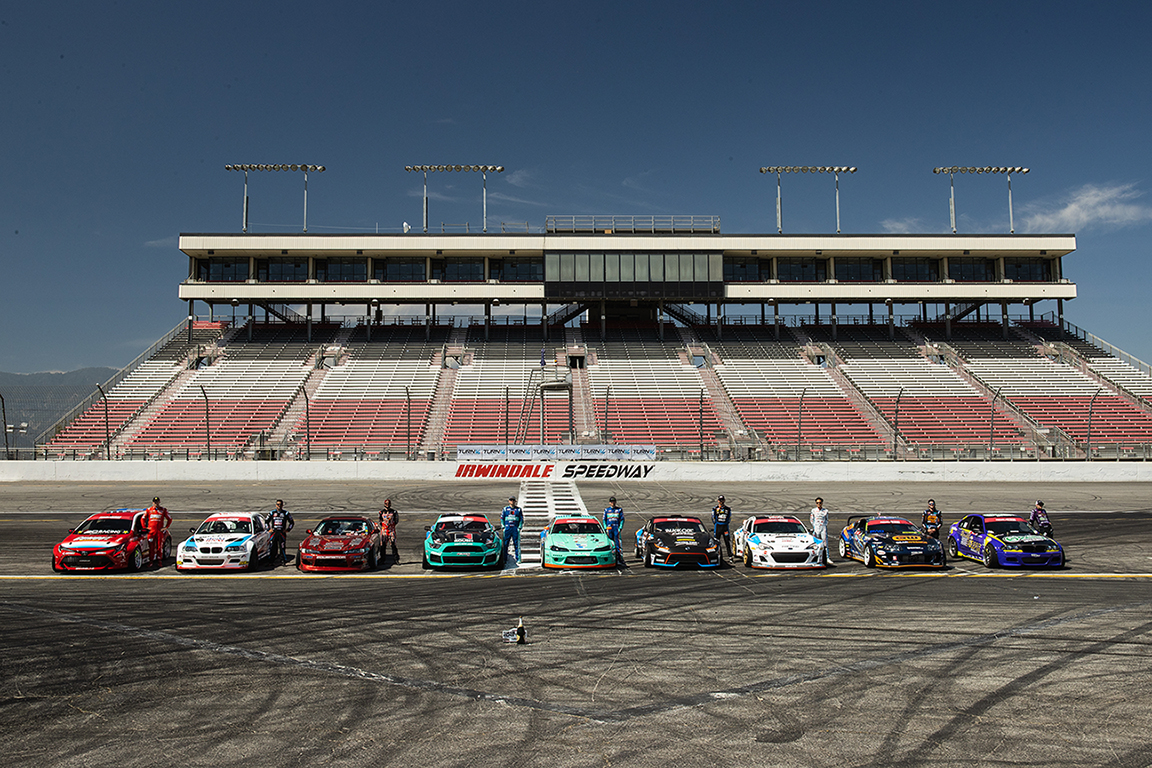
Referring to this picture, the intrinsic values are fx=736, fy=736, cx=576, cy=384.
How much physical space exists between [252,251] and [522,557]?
4918 centimetres

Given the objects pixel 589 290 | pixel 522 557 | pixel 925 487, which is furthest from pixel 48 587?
pixel 589 290

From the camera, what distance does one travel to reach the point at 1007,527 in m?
17.9

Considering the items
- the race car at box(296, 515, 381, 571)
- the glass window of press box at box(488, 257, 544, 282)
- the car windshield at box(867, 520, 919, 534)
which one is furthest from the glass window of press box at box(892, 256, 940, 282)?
the race car at box(296, 515, 381, 571)

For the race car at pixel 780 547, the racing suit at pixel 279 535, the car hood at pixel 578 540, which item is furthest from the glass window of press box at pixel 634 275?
the car hood at pixel 578 540

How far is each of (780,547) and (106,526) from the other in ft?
52.0

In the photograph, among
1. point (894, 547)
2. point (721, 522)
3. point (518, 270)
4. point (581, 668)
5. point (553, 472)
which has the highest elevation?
point (518, 270)

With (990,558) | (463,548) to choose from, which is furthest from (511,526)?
(990,558)

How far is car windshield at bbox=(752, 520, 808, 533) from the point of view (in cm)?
1755

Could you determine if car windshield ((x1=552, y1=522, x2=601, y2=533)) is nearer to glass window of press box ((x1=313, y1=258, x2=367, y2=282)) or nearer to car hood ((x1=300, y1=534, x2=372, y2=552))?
car hood ((x1=300, y1=534, x2=372, y2=552))

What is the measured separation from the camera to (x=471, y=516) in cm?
1823

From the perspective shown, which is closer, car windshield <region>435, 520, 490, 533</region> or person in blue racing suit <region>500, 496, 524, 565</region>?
car windshield <region>435, 520, 490, 533</region>

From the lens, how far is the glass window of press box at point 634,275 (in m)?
58.3

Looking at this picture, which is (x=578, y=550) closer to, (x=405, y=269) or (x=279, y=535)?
(x=279, y=535)

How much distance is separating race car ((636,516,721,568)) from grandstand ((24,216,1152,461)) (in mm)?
20631
